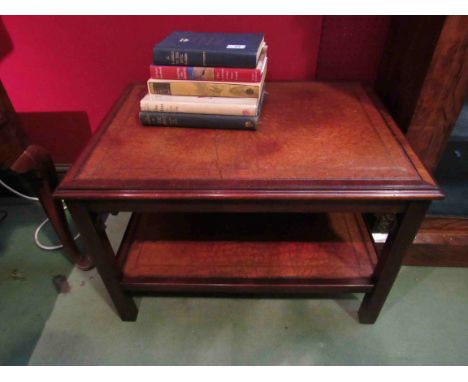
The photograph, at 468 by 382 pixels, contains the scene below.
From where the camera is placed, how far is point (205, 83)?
→ 73 centimetres

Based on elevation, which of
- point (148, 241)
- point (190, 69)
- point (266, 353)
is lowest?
point (266, 353)

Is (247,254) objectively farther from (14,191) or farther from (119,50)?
(14,191)

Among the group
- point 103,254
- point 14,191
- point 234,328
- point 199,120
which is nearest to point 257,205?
point 199,120

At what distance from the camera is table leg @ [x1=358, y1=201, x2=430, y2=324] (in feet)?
2.09

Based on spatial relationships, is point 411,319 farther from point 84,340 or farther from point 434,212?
point 84,340

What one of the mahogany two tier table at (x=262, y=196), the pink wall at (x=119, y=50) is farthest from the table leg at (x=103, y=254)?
the pink wall at (x=119, y=50)

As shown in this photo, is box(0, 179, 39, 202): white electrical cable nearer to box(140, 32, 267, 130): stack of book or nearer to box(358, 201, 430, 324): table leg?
box(140, 32, 267, 130): stack of book

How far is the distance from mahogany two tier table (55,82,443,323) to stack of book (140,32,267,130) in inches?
1.3

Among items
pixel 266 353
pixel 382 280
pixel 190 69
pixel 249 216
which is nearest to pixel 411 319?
pixel 382 280

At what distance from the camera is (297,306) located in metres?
0.98

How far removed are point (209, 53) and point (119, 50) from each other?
439mm

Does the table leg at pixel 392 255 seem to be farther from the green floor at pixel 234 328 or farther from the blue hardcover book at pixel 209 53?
the blue hardcover book at pixel 209 53
